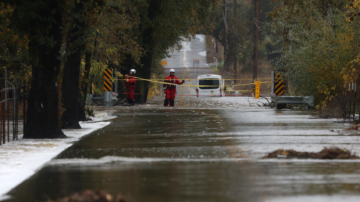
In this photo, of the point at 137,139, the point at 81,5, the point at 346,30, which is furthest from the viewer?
the point at 346,30

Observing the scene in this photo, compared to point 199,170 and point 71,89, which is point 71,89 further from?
point 199,170

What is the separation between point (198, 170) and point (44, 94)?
22.2ft

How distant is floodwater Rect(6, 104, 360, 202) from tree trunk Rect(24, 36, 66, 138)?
3.29 feet

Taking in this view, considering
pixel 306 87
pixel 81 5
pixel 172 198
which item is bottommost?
pixel 172 198

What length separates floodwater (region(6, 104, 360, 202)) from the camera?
285 inches

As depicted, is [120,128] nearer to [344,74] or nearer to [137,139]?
[137,139]

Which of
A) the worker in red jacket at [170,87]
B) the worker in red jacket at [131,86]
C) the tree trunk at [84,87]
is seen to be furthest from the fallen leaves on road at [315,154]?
the worker in red jacket at [131,86]

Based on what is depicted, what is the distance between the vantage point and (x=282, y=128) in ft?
54.4

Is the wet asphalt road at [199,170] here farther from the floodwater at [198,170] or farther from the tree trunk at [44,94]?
the tree trunk at [44,94]

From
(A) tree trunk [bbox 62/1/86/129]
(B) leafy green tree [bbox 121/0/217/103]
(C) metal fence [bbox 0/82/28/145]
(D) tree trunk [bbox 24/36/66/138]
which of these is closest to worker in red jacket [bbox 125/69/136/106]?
(B) leafy green tree [bbox 121/0/217/103]

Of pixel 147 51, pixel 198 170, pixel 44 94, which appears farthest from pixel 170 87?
pixel 198 170

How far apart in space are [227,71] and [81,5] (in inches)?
2755

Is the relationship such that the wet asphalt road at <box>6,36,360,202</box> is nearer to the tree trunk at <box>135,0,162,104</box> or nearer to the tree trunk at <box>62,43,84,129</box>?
the tree trunk at <box>62,43,84,129</box>

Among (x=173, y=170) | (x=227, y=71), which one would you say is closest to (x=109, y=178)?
(x=173, y=170)
